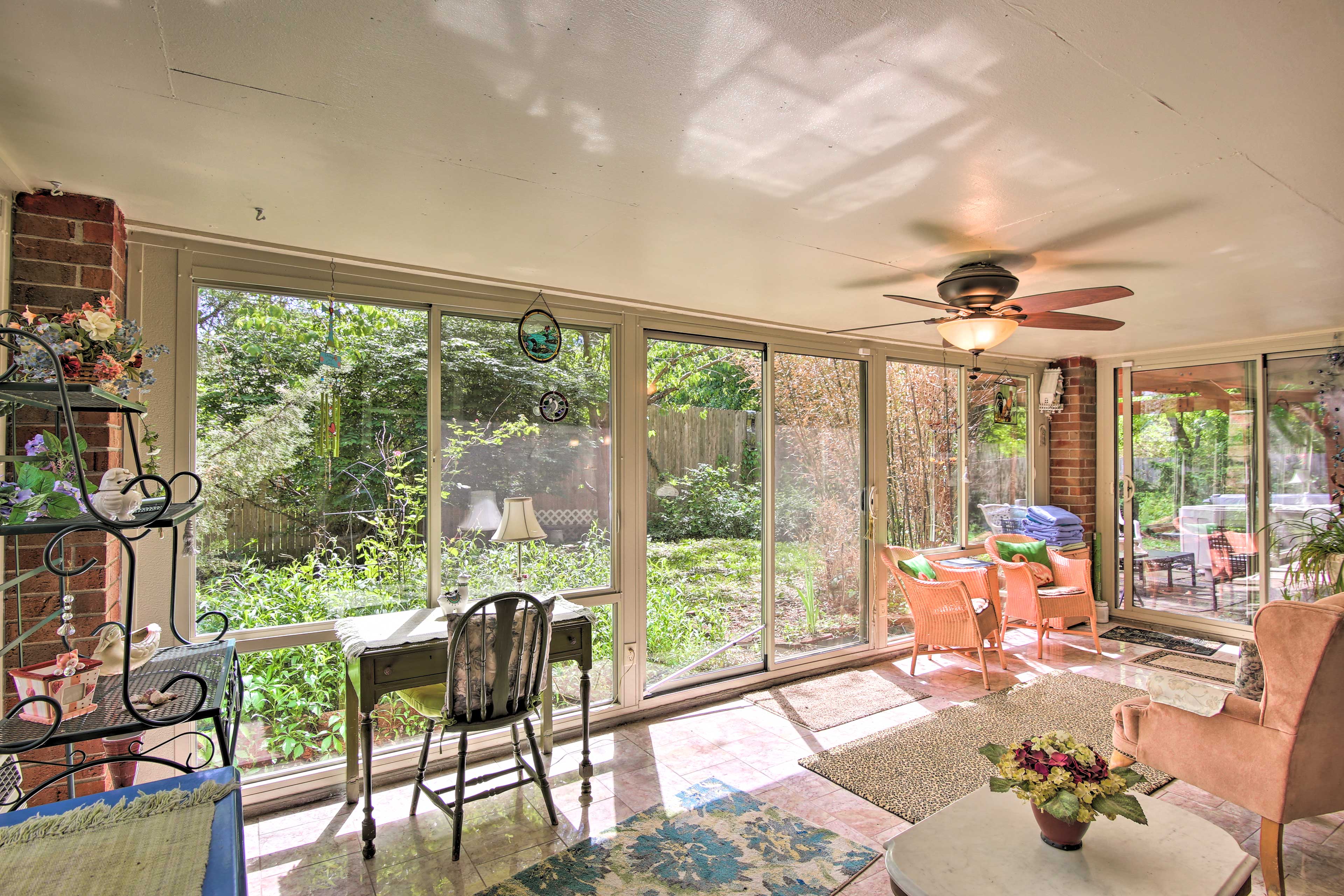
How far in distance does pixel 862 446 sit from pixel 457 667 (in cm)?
341

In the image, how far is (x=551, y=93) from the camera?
1.52m

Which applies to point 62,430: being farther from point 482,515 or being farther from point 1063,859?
point 1063,859

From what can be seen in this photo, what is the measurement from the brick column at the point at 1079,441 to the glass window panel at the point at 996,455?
344mm

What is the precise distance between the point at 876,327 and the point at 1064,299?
4.41ft

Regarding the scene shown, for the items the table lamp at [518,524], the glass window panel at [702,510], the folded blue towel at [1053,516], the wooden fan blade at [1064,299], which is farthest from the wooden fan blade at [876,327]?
the folded blue towel at [1053,516]

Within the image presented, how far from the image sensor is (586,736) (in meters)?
3.00

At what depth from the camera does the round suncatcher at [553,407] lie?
3.54 m

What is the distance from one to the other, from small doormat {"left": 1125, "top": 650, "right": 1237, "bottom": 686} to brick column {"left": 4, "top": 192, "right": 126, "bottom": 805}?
5.69m

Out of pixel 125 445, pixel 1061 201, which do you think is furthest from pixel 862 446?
pixel 125 445

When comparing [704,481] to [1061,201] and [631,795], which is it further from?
[1061,201]

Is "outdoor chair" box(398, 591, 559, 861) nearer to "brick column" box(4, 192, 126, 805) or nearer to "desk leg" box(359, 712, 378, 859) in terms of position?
"desk leg" box(359, 712, 378, 859)

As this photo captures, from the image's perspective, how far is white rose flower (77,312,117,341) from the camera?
1650mm

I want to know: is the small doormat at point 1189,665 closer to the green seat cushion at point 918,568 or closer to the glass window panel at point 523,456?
the green seat cushion at point 918,568

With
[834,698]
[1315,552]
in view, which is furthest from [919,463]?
Answer: [1315,552]
